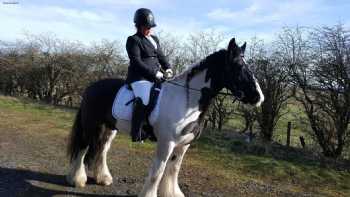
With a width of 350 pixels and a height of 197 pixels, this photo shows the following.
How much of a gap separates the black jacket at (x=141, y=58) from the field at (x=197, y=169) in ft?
5.74

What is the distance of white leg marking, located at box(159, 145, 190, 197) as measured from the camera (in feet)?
19.2

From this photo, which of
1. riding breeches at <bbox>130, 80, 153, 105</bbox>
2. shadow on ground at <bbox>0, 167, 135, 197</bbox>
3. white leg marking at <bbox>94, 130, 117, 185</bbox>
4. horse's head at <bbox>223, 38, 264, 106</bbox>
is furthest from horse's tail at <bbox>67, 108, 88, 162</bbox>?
horse's head at <bbox>223, 38, 264, 106</bbox>

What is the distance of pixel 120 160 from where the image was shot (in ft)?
27.3

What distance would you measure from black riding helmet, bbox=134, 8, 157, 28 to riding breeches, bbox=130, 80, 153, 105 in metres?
0.73

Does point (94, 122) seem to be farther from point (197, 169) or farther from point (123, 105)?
point (197, 169)

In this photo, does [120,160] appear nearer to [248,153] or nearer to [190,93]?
[248,153]

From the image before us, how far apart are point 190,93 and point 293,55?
19.0 feet

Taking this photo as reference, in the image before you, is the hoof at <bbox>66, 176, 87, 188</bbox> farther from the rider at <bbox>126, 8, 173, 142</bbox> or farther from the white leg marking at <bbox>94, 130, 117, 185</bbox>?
the rider at <bbox>126, 8, 173, 142</bbox>

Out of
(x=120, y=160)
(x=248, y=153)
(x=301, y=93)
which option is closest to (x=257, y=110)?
(x=301, y=93)

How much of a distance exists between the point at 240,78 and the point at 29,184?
3.52 meters

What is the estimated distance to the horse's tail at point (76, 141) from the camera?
257 inches

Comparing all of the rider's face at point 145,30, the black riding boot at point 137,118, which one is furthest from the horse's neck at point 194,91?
the rider's face at point 145,30

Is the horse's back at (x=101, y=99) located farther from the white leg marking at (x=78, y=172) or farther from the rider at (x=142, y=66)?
the white leg marking at (x=78, y=172)

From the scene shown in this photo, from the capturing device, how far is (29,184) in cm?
657
